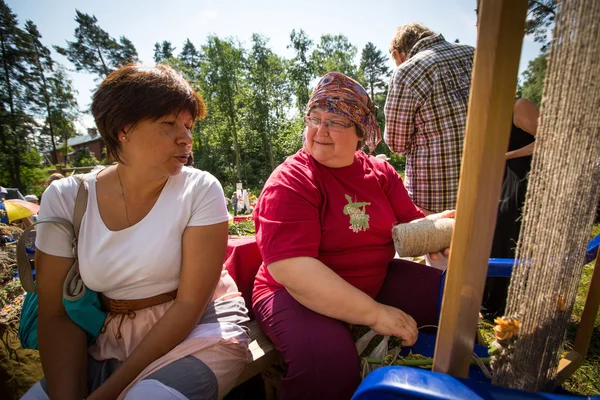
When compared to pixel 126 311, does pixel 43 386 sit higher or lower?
lower

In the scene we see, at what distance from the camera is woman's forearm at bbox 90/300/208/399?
1232mm

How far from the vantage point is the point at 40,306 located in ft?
4.45

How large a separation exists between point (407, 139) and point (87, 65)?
1394 inches

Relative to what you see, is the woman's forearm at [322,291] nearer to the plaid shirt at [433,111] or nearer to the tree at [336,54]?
the plaid shirt at [433,111]

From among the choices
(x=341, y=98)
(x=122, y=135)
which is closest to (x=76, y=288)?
(x=122, y=135)

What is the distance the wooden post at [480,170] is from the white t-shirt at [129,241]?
109cm

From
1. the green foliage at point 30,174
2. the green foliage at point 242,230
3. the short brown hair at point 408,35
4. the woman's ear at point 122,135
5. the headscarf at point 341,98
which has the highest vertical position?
the short brown hair at point 408,35

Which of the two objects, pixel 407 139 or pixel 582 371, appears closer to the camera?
pixel 582 371

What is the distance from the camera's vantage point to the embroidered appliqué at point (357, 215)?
60.8 inches

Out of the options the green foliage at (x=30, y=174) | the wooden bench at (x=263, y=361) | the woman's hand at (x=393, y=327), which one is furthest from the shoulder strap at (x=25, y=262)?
the green foliage at (x=30, y=174)

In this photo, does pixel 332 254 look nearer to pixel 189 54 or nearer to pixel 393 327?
pixel 393 327

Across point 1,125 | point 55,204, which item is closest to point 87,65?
point 1,125

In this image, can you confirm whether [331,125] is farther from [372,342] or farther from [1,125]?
[1,125]

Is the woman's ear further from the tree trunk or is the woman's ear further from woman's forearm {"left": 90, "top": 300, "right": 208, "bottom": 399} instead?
the tree trunk
